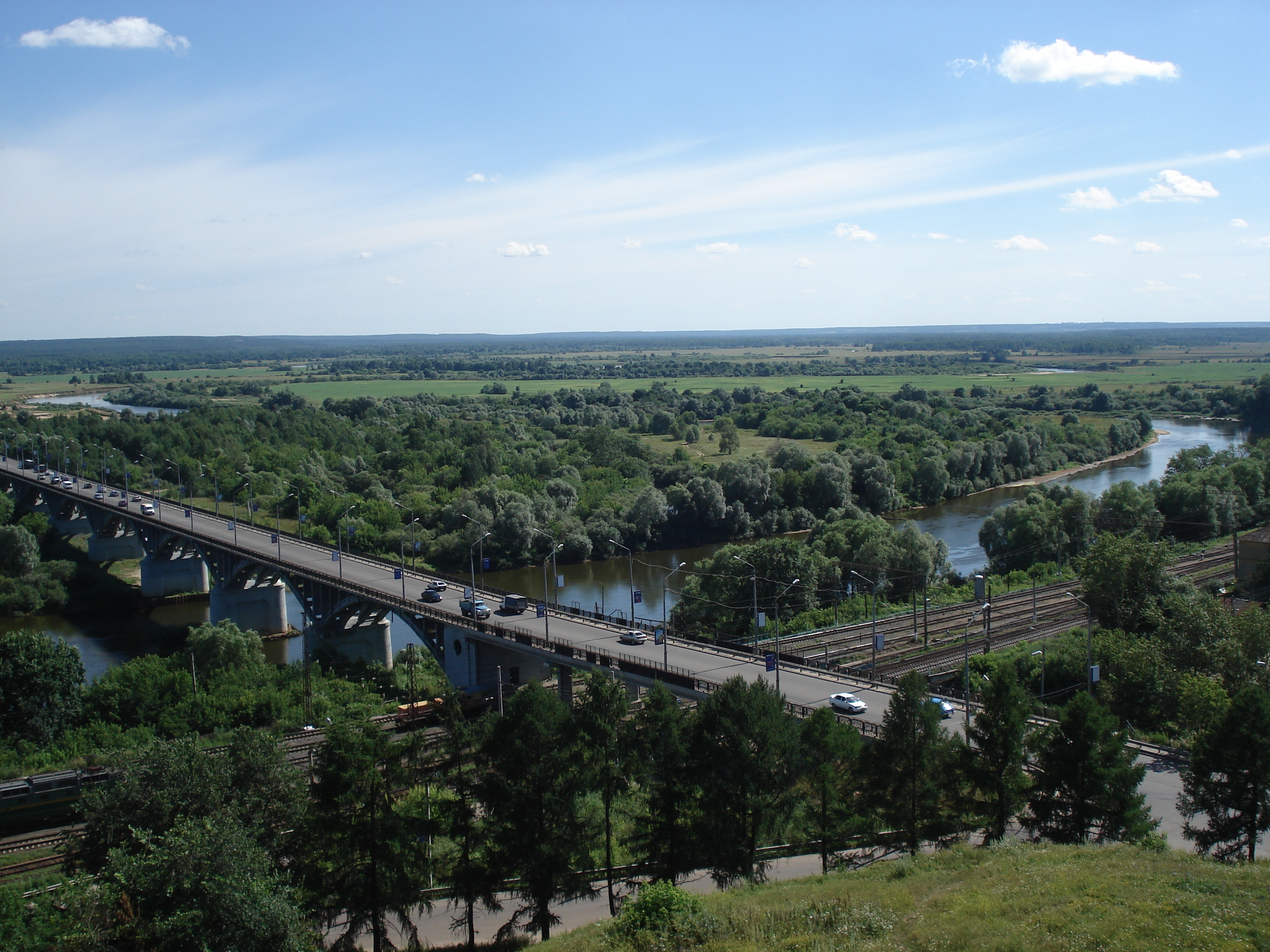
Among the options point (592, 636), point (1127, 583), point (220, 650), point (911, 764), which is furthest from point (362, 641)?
point (1127, 583)

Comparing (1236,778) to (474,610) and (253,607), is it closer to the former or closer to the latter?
(474,610)

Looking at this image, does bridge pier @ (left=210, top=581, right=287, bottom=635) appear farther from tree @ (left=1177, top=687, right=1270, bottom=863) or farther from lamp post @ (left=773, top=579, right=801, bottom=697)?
tree @ (left=1177, top=687, right=1270, bottom=863)

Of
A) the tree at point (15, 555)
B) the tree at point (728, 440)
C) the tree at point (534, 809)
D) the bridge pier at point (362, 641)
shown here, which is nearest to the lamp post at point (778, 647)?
the tree at point (534, 809)

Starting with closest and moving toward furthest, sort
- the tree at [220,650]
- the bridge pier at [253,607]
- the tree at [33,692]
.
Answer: the tree at [33,692], the tree at [220,650], the bridge pier at [253,607]

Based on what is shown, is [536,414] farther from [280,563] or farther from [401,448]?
[280,563]

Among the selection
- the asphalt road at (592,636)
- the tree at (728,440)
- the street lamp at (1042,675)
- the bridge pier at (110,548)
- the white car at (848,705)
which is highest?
the tree at (728,440)

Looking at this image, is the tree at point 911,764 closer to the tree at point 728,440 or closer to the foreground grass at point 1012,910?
the foreground grass at point 1012,910

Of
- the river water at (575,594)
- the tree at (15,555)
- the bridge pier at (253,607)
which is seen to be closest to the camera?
the river water at (575,594)
